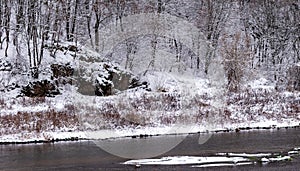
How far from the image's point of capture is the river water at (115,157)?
1895 cm

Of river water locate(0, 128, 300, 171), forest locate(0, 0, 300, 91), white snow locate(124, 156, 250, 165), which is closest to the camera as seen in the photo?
river water locate(0, 128, 300, 171)

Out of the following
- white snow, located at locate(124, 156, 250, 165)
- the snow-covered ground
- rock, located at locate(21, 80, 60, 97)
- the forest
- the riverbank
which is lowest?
white snow, located at locate(124, 156, 250, 165)

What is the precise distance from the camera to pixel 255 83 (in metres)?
45.7

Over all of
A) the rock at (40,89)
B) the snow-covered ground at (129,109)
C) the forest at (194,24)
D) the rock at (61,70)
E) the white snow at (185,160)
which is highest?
the forest at (194,24)

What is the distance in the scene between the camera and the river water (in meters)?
19.0

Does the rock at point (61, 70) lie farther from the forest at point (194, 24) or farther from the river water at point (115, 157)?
the river water at point (115, 157)

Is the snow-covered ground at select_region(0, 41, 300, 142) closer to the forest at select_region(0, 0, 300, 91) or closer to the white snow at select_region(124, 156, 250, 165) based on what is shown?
the forest at select_region(0, 0, 300, 91)

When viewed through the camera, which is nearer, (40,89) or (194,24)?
(40,89)

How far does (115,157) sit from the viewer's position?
21391 millimetres

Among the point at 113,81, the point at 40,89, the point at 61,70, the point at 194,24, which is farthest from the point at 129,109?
the point at 194,24

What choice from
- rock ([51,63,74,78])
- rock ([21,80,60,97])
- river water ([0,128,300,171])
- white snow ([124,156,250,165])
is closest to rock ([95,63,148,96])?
rock ([51,63,74,78])

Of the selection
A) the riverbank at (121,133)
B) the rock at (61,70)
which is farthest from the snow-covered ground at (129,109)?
the rock at (61,70)

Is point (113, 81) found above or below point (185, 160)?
above

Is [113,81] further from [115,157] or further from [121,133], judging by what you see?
[115,157]
